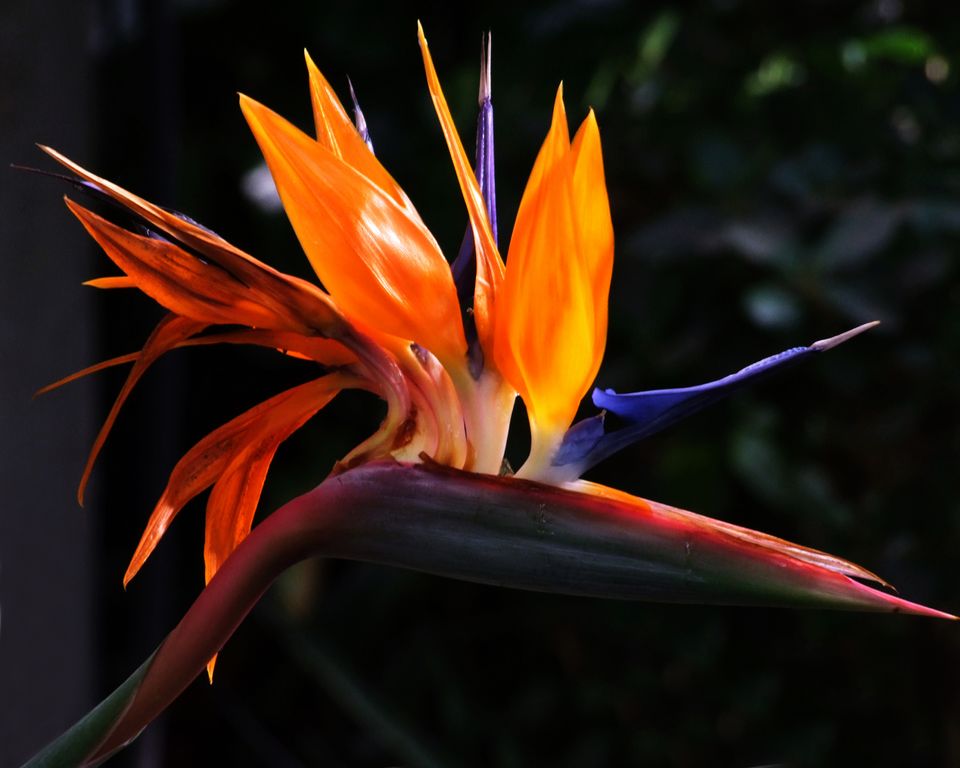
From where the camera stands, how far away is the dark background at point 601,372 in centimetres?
106

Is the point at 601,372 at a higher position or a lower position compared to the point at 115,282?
lower

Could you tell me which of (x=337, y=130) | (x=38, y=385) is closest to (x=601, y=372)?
(x=38, y=385)

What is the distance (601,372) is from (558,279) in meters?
0.87

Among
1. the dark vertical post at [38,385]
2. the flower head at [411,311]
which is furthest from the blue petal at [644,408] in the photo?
the dark vertical post at [38,385]

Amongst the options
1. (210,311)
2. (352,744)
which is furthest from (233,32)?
(210,311)

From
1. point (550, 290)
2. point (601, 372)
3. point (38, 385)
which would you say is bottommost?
point (601, 372)

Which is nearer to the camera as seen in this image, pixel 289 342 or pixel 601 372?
pixel 289 342

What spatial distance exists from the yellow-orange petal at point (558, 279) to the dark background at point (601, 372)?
2.03 ft

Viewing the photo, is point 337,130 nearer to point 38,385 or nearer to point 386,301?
point 386,301

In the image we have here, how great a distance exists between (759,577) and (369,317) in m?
0.14

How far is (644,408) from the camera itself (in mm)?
341

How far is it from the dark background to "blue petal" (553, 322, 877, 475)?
0.62 metres

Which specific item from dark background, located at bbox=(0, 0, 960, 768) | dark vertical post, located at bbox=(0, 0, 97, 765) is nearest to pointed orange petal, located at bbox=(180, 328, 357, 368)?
dark background, located at bbox=(0, 0, 960, 768)

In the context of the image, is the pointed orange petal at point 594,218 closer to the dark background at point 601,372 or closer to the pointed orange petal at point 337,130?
the pointed orange petal at point 337,130
